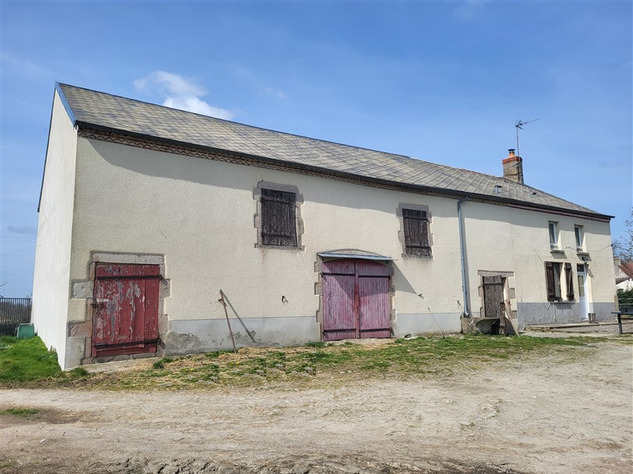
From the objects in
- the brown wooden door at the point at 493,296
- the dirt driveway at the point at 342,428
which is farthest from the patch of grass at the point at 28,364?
the brown wooden door at the point at 493,296

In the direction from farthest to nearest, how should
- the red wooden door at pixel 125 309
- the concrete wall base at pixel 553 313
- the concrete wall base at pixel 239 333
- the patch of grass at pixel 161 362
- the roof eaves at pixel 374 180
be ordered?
the concrete wall base at pixel 553 313 < the concrete wall base at pixel 239 333 < the roof eaves at pixel 374 180 < the red wooden door at pixel 125 309 < the patch of grass at pixel 161 362

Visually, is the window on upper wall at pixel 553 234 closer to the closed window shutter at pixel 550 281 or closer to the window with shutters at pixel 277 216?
the closed window shutter at pixel 550 281

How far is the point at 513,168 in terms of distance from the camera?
2364 cm

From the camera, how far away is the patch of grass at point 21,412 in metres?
6.00

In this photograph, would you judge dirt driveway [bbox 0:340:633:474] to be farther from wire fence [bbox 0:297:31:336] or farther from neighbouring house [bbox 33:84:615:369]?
wire fence [bbox 0:297:31:336]

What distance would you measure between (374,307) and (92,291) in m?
7.33

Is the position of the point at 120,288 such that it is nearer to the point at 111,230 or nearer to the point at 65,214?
the point at 111,230

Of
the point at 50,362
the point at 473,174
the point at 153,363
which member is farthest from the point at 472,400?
the point at 473,174

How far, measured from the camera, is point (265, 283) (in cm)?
1164

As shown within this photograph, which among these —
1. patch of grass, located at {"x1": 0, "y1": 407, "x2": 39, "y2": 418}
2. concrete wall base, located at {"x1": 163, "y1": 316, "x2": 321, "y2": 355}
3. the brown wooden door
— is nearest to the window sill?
concrete wall base, located at {"x1": 163, "y1": 316, "x2": 321, "y2": 355}

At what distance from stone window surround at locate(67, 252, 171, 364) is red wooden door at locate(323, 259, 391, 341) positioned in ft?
13.9

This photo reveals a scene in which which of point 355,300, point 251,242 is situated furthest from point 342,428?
point 355,300

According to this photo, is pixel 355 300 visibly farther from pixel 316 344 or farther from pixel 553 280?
pixel 553 280

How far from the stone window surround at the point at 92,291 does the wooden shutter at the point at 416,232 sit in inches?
287
